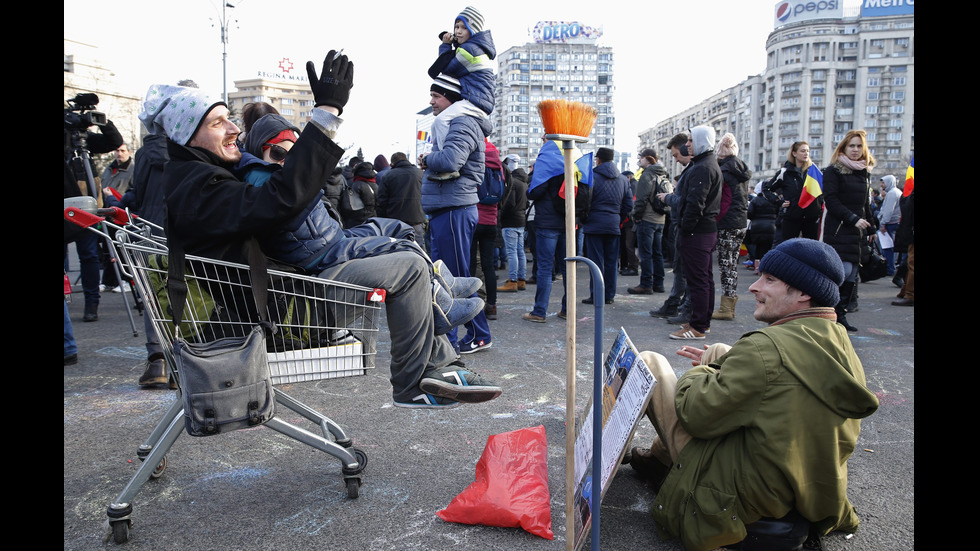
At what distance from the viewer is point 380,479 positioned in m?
2.92

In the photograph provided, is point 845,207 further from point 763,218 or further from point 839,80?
point 839,80

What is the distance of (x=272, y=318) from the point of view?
2.61 m

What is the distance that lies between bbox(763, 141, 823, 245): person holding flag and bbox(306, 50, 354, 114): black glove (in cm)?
629

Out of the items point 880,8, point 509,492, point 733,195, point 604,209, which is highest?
point 880,8

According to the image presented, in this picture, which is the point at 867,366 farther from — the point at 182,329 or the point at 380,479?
the point at 182,329

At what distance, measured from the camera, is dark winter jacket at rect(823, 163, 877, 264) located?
6.03 m

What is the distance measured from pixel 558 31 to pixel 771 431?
121 meters

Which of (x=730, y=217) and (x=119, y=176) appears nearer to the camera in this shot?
(x=730, y=217)

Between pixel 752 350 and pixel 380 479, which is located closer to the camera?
pixel 752 350

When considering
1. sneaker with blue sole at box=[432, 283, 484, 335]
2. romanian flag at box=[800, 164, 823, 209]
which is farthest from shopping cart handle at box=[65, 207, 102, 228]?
romanian flag at box=[800, 164, 823, 209]

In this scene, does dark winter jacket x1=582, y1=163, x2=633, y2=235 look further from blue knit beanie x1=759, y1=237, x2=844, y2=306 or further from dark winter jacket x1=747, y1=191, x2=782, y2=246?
blue knit beanie x1=759, y1=237, x2=844, y2=306

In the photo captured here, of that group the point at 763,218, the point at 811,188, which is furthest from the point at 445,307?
the point at 763,218

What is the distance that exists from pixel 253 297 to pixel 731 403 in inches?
76.6
